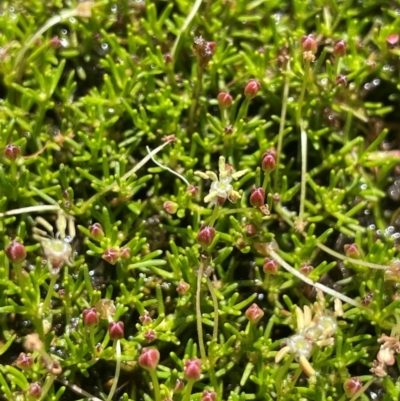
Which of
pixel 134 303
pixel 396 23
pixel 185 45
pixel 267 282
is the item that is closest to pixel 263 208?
pixel 267 282

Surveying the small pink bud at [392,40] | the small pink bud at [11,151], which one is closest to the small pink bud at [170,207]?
the small pink bud at [11,151]

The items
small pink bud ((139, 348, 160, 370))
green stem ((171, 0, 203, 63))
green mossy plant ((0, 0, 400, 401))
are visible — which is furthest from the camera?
green stem ((171, 0, 203, 63))

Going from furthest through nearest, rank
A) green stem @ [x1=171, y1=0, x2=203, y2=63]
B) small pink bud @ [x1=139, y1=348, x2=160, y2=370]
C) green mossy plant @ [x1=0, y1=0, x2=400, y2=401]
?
1. green stem @ [x1=171, y1=0, x2=203, y2=63]
2. green mossy plant @ [x1=0, y1=0, x2=400, y2=401]
3. small pink bud @ [x1=139, y1=348, x2=160, y2=370]

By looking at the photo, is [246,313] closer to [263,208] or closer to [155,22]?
[263,208]

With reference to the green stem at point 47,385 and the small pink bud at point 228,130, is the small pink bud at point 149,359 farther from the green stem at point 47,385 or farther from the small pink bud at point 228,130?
the small pink bud at point 228,130

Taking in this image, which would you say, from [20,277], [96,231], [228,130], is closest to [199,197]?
[228,130]

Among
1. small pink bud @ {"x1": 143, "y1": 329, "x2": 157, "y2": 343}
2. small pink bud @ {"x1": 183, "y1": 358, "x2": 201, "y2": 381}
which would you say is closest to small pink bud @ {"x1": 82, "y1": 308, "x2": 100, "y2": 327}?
small pink bud @ {"x1": 143, "y1": 329, "x2": 157, "y2": 343}

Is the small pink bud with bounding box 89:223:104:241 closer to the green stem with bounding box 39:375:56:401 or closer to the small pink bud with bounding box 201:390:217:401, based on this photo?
the green stem with bounding box 39:375:56:401

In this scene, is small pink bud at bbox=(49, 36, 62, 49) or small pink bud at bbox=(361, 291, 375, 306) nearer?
small pink bud at bbox=(361, 291, 375, 306)
